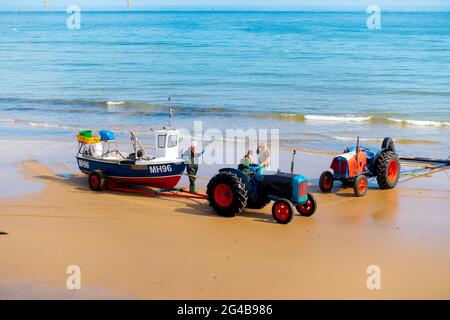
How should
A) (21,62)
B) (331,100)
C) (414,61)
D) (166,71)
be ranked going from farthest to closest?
1. (21,62)
2. (414,61)
3. (166,71)
4. (331,100)

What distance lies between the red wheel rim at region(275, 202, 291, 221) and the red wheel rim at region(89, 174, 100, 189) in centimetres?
435

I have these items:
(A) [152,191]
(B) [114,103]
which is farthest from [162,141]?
(B) [114,103]

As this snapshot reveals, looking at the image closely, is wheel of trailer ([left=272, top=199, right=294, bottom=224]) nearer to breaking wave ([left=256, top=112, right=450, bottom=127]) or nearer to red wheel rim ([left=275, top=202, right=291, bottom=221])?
red wheel rim ([left=275, top=202, right=291, bottom=221])

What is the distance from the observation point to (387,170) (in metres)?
14.9

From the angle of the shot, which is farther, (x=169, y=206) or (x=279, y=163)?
(x=279, y=163)

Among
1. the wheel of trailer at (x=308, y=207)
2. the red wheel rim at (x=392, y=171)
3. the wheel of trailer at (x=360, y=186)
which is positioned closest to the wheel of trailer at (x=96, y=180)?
the wheel of trailer at (x=308, y=207)

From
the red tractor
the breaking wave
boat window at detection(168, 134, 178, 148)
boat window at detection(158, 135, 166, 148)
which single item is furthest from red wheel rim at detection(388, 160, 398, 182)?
the breaking wave

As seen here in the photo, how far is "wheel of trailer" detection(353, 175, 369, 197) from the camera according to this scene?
14164 mm

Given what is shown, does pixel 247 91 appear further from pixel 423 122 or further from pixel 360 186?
pixel 360 186
